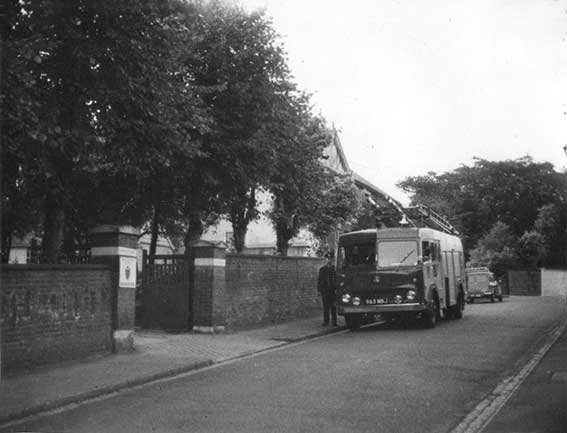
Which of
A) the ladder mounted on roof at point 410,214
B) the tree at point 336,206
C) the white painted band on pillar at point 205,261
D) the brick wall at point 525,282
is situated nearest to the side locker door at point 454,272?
the ladder mounted on roof at point 410,214

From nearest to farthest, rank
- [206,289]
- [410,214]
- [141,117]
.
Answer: [141,117] < [206,289] < [410,214]

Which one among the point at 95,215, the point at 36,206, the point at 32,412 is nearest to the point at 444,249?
the point at 95,215

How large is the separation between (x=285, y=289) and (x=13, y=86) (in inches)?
487

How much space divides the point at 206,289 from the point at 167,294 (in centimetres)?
101

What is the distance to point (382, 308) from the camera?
1786cm

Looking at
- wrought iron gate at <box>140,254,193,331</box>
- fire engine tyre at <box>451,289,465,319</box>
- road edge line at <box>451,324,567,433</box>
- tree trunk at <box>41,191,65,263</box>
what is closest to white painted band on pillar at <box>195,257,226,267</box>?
wrought iron gate at <box>140,254,193,331</box>

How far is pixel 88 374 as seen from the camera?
1034 cm

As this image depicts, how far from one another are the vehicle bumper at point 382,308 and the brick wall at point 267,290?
2.68m

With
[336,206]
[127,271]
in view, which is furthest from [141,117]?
[336,206]

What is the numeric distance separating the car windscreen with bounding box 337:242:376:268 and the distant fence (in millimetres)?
45839

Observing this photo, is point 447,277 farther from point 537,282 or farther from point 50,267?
point 537,282

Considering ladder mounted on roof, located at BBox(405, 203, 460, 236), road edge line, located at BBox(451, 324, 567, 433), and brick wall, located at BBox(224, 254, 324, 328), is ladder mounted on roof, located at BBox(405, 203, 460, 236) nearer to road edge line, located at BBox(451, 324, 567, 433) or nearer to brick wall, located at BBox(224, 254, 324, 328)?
brick wall, located at BBox(224, 254, 324, 328)

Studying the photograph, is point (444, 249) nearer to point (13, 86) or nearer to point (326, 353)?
point (326, 353)

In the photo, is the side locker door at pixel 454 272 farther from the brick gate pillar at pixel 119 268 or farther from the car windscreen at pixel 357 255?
the brick gate pillar at pixel 119 268
